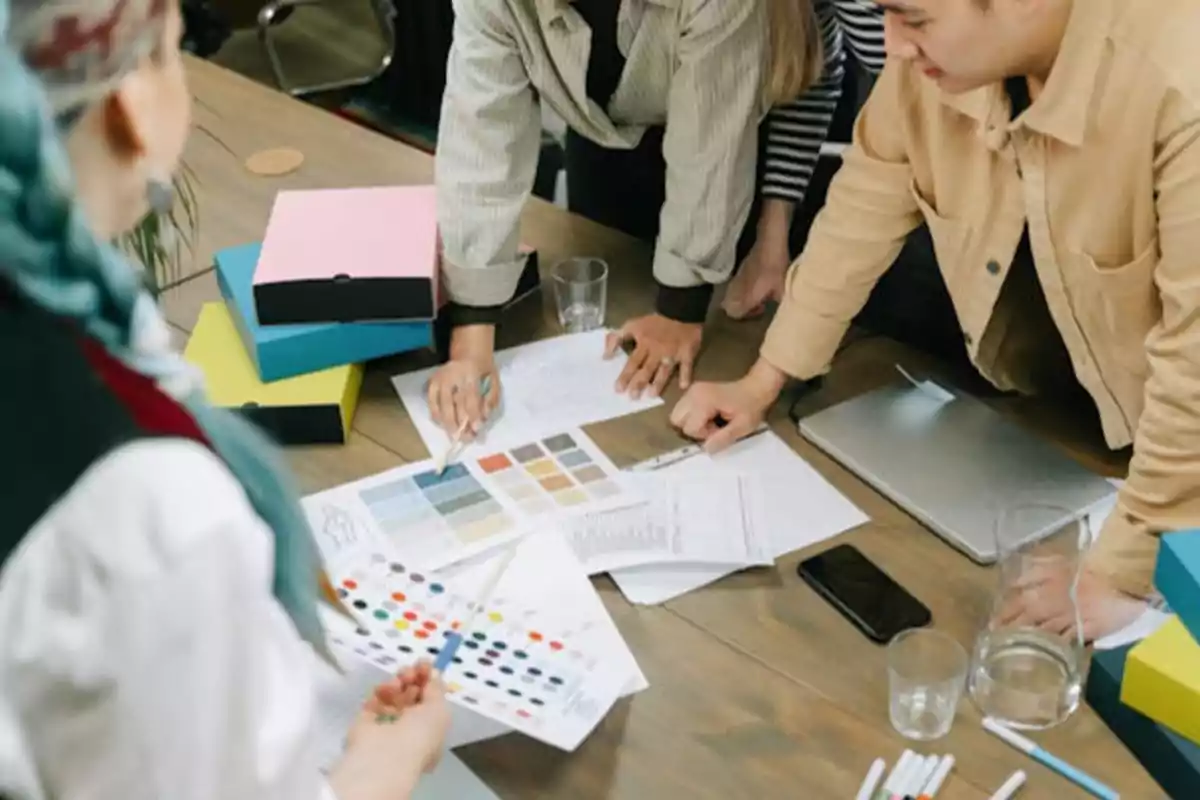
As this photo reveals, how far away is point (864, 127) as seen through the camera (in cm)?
142

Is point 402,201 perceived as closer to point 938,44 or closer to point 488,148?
point 488,148

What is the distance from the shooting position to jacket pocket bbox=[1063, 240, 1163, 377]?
49.2 inches

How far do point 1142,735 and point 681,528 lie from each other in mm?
426

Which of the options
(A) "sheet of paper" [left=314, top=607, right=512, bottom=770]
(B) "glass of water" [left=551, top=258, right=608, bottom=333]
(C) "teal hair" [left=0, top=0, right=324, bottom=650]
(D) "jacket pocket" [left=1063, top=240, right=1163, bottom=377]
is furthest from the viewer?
(B) "glass of water" [left=551, top=258, right=608, bottom=333]

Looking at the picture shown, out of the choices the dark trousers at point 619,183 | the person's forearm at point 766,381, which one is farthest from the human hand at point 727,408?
the dark trousers at point 619,183

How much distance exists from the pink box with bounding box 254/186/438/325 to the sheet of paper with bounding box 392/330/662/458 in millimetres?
93

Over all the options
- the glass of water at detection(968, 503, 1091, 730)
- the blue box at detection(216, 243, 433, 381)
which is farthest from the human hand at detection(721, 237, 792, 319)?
the glass of water at detection(968, 503, 1091, 730)

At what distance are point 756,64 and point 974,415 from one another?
442 mm

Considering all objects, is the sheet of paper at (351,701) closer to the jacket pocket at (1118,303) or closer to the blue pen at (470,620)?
the blue pen at (470,620)

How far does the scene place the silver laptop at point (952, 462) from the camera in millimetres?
1281

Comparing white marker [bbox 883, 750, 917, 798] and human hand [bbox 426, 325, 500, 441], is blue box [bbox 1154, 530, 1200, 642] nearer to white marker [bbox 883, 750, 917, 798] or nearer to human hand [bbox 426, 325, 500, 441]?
white marker [bbox 883, 750, 917, 798]

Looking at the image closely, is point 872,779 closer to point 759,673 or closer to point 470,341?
point 759,673

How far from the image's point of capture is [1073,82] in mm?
1190

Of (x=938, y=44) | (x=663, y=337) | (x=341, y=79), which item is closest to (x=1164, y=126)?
(x=938, y=44)
